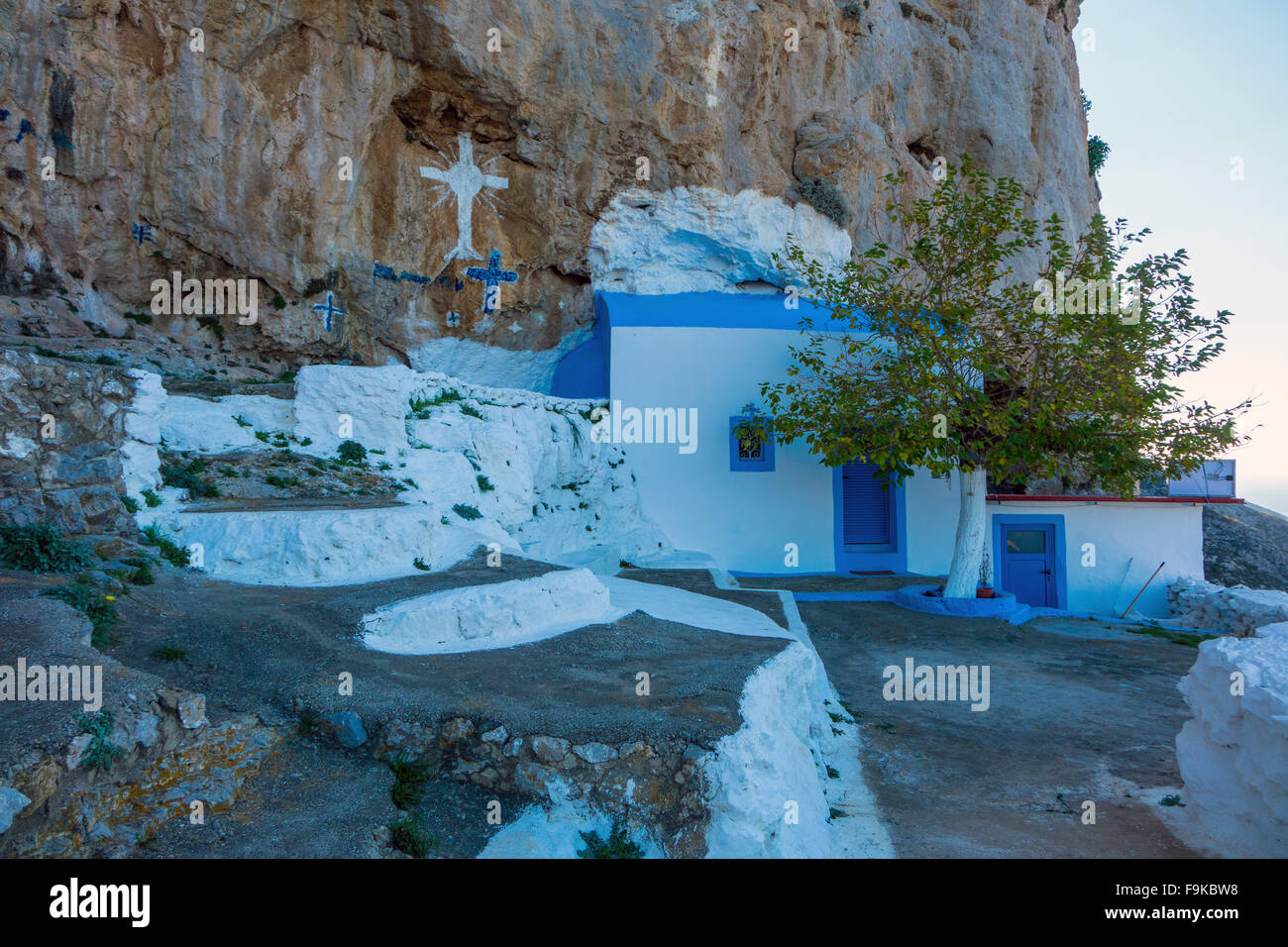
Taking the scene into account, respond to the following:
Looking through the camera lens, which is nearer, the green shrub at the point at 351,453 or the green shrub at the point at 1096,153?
the green shrub at the point at 351,453

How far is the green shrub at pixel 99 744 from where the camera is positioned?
350 centimetres

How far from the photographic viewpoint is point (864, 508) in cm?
1557

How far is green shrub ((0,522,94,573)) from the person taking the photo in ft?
18.3

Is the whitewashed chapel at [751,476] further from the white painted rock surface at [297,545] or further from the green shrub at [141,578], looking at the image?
the green shrub at [141,578]

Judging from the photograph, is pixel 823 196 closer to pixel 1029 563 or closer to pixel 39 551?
pixel 1029 563

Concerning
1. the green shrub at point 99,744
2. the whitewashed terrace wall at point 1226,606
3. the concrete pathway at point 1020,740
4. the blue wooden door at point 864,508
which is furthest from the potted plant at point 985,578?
the green shrub at point 99,744

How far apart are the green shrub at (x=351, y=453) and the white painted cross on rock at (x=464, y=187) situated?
23.6 ft

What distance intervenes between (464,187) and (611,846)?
14.1 metres

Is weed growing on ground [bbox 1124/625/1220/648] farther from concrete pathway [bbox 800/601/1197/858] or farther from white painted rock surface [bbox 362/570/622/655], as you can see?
white painted rock surface [bbox 362/570/622/655]

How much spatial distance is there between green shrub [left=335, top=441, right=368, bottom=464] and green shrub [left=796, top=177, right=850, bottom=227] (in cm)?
1203

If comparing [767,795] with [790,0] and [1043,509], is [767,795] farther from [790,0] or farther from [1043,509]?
[790,0]

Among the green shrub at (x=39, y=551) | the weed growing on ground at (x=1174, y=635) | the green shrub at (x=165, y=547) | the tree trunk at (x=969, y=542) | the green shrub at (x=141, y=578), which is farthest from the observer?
the tree trunk at (x=969, y=542)

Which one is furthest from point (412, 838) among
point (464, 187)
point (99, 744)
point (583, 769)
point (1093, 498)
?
point (1093, 498)

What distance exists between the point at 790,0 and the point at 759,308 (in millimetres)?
7032
